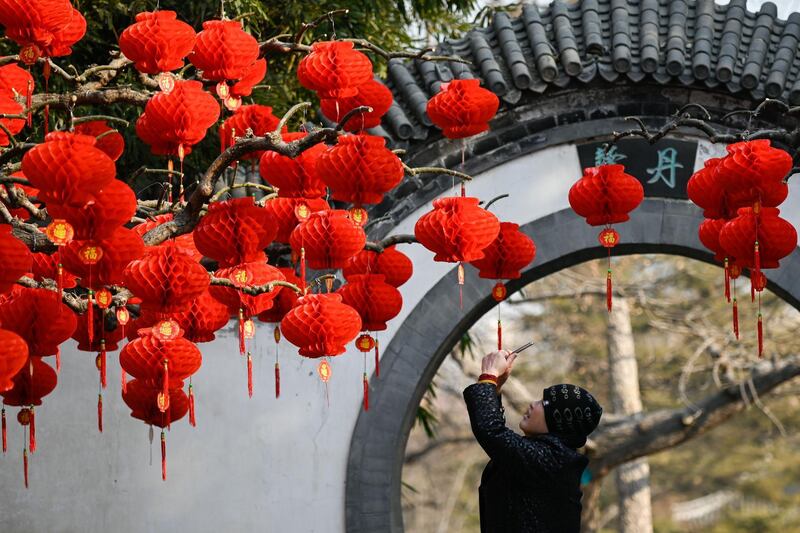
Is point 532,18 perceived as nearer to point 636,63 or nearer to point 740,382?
point 636,63

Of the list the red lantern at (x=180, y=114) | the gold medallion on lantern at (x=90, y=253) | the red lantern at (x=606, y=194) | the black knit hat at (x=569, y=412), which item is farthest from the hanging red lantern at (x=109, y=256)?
the red lantern at (x=606, y=194)

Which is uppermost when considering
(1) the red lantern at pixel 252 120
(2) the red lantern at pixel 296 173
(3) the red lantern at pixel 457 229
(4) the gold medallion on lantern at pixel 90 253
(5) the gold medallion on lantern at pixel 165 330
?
(1) the red lantern at pixel 252 120

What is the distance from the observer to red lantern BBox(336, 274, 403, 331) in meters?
6.83

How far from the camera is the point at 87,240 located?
5.48 meters

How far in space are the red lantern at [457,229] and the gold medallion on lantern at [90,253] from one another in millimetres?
1579

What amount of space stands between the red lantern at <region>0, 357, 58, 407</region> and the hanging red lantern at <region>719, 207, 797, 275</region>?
3.33 m

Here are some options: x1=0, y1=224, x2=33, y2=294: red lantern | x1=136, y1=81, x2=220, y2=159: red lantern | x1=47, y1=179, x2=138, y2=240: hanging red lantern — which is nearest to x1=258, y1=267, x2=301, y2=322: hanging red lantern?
x1=136, y1=81, x2=220, y2=159: red lantern

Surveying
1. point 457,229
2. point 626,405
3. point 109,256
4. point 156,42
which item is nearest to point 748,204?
point 457,229

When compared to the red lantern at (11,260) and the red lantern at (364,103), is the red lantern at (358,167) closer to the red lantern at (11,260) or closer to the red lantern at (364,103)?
the red lantern at (364,103)

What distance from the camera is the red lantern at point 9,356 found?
4887 mm

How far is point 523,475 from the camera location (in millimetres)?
4590

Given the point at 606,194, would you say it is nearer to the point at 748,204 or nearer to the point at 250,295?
the point at 748,204

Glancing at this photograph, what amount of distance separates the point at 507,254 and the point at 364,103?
1.10 metres

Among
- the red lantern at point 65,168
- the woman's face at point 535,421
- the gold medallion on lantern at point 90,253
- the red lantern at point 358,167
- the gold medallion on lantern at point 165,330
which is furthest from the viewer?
the gold medallion on lantern at point 165,330
